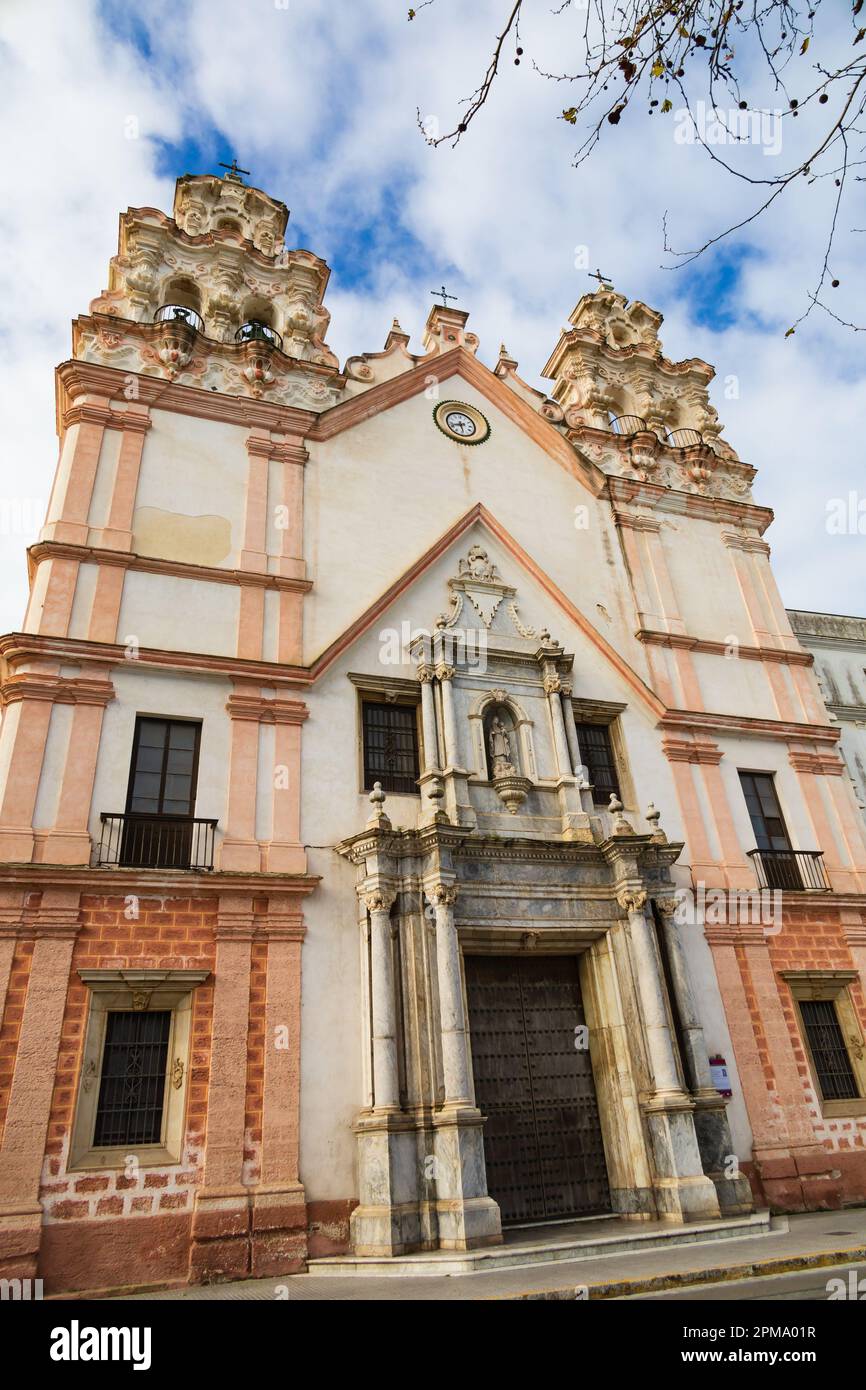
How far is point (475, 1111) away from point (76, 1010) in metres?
4.76

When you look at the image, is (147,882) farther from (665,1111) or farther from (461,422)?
(461,422)

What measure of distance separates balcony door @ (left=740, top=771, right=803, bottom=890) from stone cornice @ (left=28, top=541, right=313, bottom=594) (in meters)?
8.78

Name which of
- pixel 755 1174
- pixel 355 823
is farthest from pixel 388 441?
pixel 755 1174

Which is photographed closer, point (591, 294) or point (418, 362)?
point (418, 362)

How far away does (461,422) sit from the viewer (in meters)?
17.7

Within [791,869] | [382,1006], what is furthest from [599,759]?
[382,1006]

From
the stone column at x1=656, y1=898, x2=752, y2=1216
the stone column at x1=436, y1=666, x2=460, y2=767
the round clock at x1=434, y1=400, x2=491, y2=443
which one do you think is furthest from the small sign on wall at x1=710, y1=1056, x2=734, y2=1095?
the round clock at x1=434, y1=400, x2=491, y2=443

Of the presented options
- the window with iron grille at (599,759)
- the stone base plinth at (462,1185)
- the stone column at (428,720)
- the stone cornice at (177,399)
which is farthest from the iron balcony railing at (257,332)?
the stone base plinth at (462,1185)

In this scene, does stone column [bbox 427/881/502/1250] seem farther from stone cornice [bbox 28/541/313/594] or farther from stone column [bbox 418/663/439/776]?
stone cornice [bbox 28/541/313/594]

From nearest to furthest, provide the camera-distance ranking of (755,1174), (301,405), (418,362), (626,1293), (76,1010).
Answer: (626,1293) < (76,1010) < (755,1174) < (301,405) < (418,362)

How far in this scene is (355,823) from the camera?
12445 mm

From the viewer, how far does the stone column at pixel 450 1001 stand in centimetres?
1045

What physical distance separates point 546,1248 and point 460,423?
14208mm
